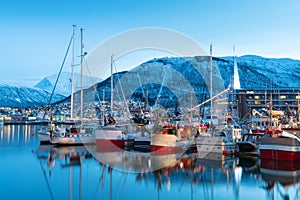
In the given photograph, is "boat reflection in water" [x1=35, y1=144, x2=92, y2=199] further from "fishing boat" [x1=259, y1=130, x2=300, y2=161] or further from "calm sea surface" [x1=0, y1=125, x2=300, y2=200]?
"fishing boat" [x1=259, y1=130, x2=300, y2=161]

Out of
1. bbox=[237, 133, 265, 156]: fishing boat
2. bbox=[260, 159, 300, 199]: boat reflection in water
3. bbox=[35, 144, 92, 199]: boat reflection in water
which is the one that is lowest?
bbox=[35, 144, 92, 199]: boat reflection in water

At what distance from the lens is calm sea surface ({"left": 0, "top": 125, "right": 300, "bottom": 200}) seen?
16234 mm

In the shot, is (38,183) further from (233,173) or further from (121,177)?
(233,173)

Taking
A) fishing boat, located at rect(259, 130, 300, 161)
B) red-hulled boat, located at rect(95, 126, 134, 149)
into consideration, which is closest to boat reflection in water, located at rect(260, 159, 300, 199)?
fishing boat, located at rect(259, 130, 300, 161)

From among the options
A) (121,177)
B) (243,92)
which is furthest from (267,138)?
(243,92)

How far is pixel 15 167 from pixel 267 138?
16.8m

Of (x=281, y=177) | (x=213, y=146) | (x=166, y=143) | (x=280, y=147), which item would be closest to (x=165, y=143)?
(x=166, y=143)

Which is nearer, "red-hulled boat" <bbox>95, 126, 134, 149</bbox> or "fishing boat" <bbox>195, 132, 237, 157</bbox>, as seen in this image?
"fishing boat" <bbox>195, 132, 237, 157</bbox>

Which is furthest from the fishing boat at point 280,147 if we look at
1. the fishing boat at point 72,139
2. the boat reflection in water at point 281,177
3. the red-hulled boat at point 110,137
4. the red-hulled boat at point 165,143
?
the fishing boat at point 72,139

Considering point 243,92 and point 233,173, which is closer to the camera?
point 233,173

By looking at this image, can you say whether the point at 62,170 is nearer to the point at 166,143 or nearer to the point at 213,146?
the point at 166,143

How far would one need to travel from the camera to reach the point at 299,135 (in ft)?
94.5

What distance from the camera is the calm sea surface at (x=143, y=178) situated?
16.2 m

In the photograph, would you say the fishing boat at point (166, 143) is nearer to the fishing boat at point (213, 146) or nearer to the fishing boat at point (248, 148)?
the fishing boat at point (213, 146)
